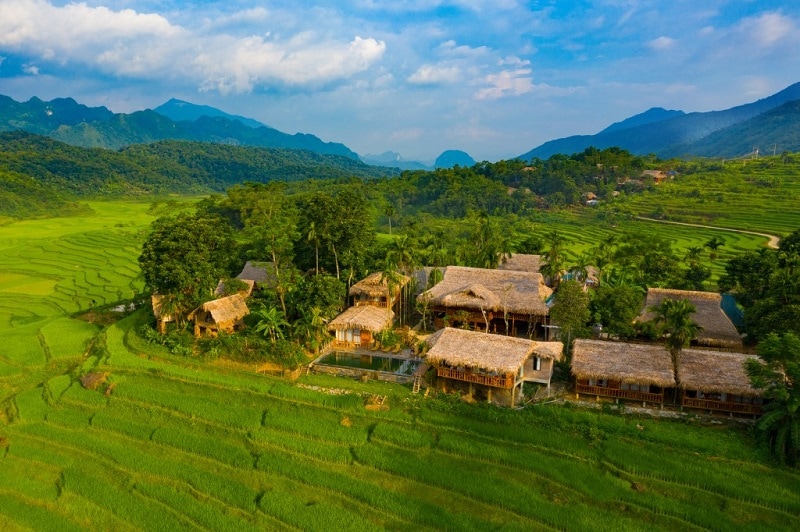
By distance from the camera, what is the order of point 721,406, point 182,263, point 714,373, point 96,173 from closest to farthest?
point 721,406, point 714,373, point 182,263, point 96,173

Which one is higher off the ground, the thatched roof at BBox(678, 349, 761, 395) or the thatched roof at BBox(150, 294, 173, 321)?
the thatched roof at BBox(150, 294, 173, 321)

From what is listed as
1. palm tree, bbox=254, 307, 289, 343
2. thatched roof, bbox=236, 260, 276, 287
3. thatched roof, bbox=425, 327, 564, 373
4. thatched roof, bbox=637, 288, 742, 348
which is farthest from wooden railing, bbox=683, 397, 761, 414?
thatched roof, bbox=236, 260, 276, 287

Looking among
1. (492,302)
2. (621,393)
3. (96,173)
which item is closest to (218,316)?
(492,302)

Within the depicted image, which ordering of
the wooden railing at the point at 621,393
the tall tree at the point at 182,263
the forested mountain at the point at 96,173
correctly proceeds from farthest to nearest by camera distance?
the forested mountain at the point at 96,173 < the tall tree at the point at 182,263 < the wooden railing at the point at 621,393

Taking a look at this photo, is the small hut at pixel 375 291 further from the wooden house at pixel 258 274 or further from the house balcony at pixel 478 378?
the house balcony at pixel 478 378

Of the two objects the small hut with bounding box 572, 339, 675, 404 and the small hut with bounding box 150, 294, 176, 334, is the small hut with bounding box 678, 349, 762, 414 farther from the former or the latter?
the small hut with bounding box 150, 294, 176, 334

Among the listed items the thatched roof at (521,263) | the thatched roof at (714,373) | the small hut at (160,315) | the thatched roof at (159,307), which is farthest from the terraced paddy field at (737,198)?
the thatched roof at (159,307)

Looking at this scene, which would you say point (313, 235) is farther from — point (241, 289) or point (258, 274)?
point (258, 274)
